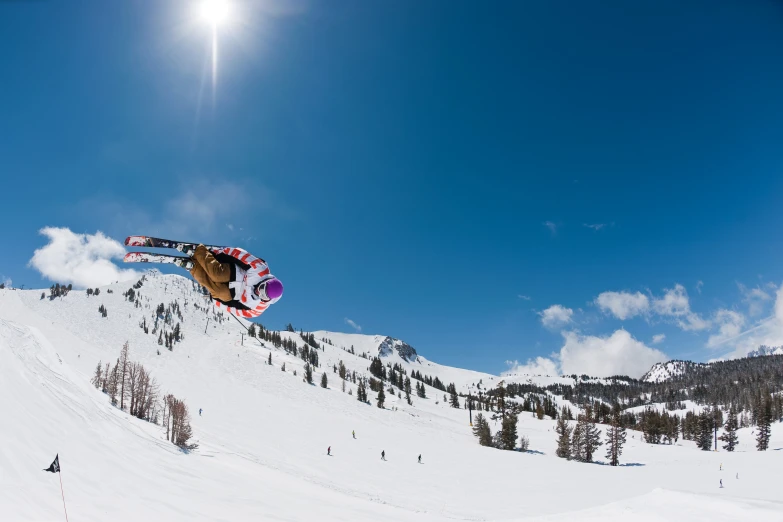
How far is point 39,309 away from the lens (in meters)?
159

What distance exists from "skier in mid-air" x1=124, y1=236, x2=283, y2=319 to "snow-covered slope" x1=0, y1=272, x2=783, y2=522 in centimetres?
1117

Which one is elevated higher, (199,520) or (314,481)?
(199,520)

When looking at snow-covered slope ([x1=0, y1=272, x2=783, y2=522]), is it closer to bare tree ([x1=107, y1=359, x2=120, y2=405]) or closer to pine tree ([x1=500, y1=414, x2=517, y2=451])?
bare tree ([x1=107, y1=359, x2=120, y2=405])

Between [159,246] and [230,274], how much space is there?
2.03m

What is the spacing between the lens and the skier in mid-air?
24.0ft

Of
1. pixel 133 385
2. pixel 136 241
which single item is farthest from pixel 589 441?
pixel 136 241

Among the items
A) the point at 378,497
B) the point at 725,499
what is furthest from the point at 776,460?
the point at 725,499

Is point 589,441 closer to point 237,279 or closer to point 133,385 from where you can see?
point 133,385

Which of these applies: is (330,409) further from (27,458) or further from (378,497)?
(27,458)

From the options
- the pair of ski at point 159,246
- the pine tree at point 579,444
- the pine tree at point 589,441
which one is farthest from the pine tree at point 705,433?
the pair of ski at point 159,246

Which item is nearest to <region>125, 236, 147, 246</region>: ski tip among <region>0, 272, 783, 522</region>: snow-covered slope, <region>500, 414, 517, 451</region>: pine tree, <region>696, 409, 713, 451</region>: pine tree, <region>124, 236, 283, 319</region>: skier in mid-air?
<region>124, 236, 283, 319</region>: skier in mid-air

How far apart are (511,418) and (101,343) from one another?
126275 mm

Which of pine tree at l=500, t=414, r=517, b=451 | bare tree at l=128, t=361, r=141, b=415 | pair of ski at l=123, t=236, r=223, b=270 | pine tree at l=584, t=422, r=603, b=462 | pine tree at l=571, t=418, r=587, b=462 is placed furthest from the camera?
pine tree at l=500, t=414, r=517, b=451

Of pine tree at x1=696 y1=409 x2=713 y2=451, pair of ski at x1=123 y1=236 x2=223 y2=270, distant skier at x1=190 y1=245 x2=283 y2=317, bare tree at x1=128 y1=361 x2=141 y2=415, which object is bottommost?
pine tree at x1=696 y1=409 x2=713 y2=451
